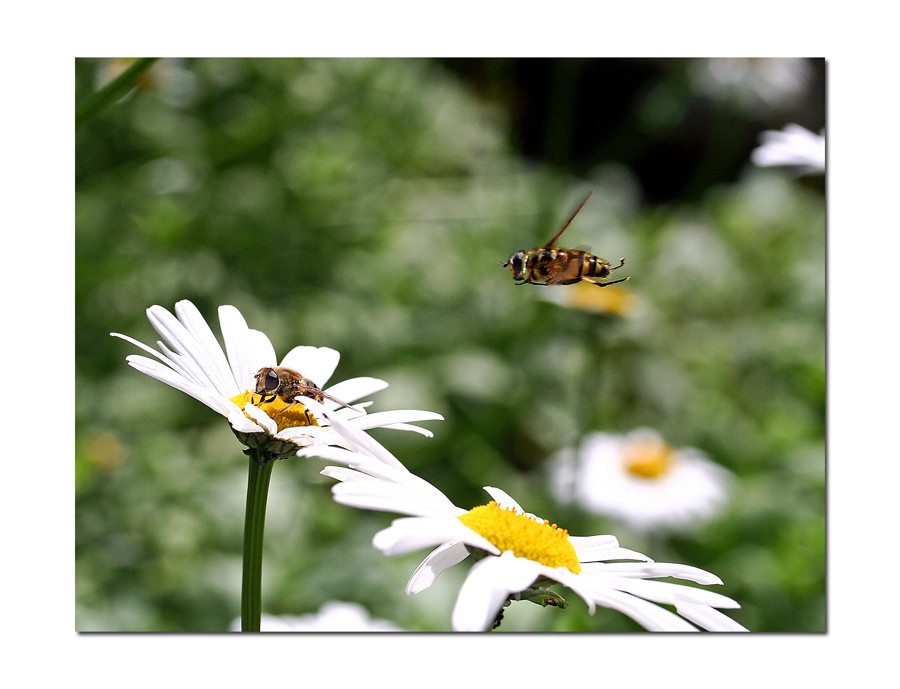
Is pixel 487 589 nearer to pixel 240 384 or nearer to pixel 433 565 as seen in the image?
pixel 433 565

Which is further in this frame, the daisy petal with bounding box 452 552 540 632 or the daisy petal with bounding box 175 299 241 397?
the daisy petal with bounding box 175 299 241 397

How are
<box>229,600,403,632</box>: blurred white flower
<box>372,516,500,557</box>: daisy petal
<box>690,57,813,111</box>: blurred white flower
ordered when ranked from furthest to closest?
<box>690,57,813,111</box>: blurred white flower < <box>229,600,403,632</box>: blurred white flower < <box>372,516,500,557</box>: daisy petal

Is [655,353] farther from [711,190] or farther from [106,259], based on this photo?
[106,259]

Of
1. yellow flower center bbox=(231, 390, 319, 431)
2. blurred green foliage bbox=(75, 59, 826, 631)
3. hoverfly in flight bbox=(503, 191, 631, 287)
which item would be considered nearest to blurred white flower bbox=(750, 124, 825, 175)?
blurred green foliage bbox=(75, 59, 826, 631)

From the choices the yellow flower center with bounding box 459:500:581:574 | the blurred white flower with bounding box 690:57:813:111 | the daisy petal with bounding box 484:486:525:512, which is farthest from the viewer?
the blurred white flower with bounding box 690:57:813:111

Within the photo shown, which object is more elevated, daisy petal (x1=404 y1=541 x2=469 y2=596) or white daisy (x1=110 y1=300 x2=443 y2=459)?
white daisy (x1=110 y1=300 x2=443 y2=459)

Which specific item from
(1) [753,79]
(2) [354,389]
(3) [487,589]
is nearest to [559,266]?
(2) [354,389]

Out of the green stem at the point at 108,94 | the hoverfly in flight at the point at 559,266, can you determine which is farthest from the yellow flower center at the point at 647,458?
the green stem at the point at 108,94

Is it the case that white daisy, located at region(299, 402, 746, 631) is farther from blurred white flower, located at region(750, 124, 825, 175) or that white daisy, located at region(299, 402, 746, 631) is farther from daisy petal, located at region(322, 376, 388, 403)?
blurred white flower, located at region(750, 124, 825, 175)

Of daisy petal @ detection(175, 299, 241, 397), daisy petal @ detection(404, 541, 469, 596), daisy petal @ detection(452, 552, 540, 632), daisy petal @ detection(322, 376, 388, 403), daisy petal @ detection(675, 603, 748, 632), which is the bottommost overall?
daisy petal @ detection(675, 603, 748, 632)
